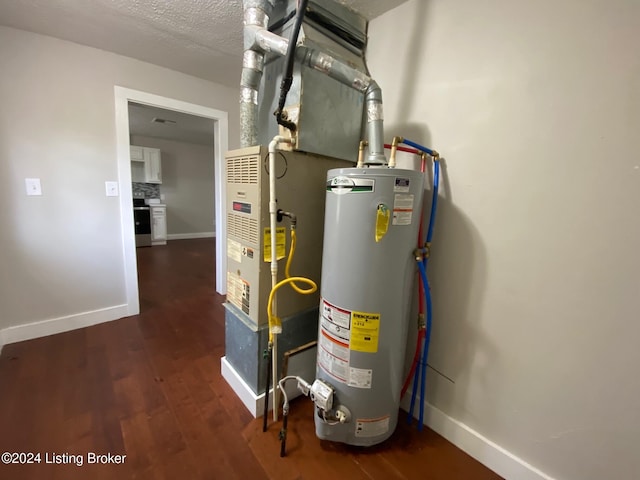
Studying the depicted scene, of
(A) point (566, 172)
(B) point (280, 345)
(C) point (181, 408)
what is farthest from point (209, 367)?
(A) point (566, 172)

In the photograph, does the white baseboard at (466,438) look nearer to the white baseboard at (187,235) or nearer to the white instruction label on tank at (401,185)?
the white instruction label on tank at (401,185)

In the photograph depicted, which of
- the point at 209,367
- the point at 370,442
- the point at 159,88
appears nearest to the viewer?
the point at 370,442

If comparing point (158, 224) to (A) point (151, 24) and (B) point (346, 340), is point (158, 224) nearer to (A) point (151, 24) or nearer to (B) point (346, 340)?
(A) point (151, 24)

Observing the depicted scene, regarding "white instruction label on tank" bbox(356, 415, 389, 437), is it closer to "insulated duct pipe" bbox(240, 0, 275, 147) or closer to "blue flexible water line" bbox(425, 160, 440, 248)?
"blue flexible water line" bbox(425, 160, 440, 248)

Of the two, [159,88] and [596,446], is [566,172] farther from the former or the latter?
[159,88]

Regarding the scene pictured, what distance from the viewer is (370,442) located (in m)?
1.26

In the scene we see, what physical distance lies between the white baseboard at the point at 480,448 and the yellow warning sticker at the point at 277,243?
1187mm

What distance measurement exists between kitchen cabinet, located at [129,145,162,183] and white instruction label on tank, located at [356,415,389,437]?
20.8 feet

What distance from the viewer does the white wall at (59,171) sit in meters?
1.88

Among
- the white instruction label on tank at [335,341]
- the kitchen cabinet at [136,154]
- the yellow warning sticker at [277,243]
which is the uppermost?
the kitchen cabinet at [136,154]

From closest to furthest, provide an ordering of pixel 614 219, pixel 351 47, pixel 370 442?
pixel 614 219 → pixel 370 442 → pixel 351 47

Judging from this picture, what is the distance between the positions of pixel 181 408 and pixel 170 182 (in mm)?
6078

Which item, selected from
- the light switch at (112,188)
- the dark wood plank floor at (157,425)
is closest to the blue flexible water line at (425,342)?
the dark wood plank floor at (157,425)

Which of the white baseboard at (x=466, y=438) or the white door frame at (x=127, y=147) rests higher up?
the white door frame at (x=127, y=147)
